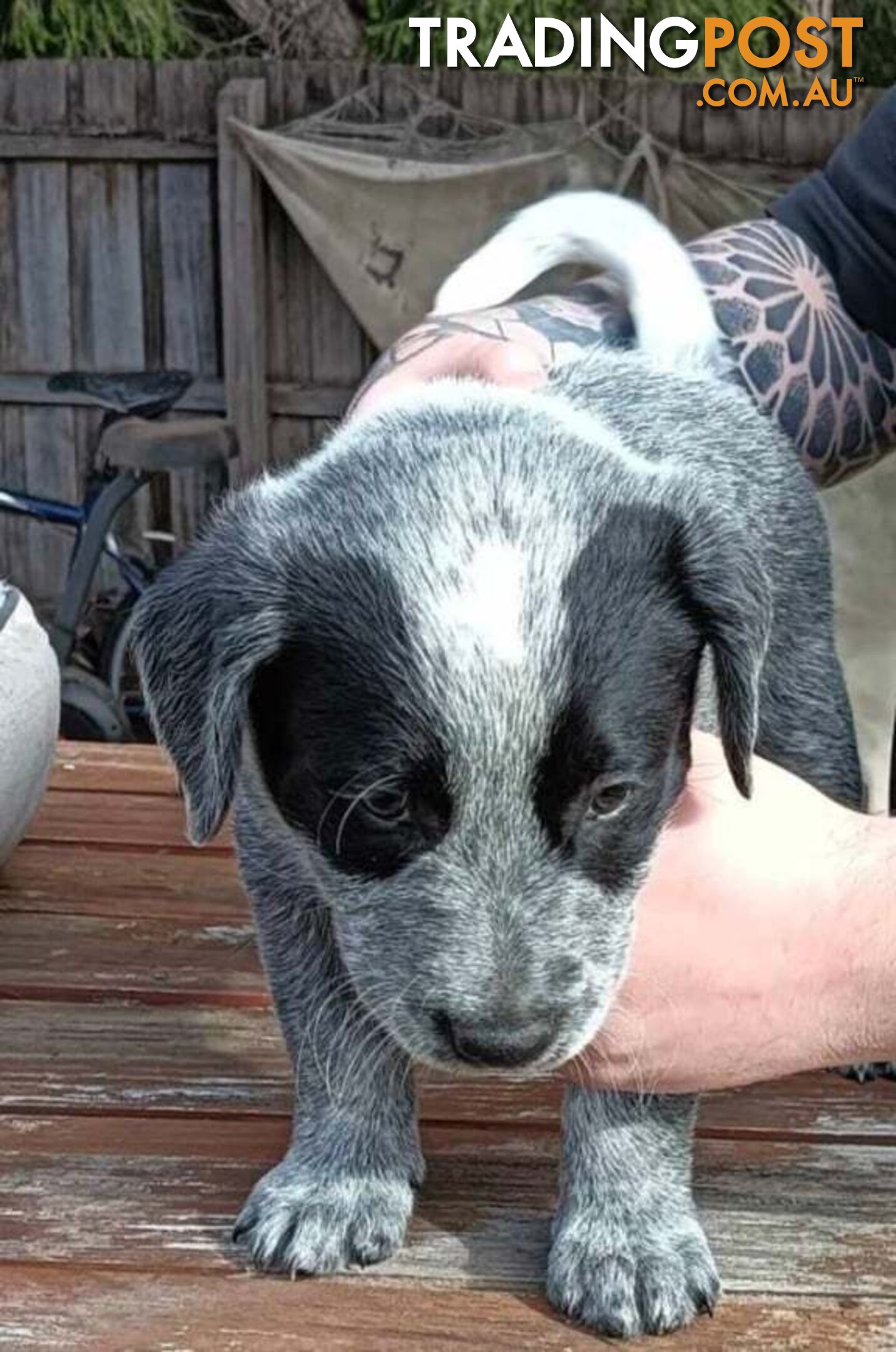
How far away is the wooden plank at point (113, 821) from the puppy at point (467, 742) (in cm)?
101

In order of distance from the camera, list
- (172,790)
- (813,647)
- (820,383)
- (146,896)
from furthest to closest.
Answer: (172,790) < (146,896) < (820,383) < (813,647)

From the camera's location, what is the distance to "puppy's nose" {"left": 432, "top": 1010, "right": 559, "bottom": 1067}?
1.37 meters

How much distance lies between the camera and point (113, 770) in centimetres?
311

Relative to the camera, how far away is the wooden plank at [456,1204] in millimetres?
1645

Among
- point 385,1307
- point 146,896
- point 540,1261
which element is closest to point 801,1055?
point 540,1261

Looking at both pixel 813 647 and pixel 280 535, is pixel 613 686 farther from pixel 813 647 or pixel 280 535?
pixel 813 647

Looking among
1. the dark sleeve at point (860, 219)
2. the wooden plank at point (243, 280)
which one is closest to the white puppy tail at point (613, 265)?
the dark sleeve at point (860, 219)

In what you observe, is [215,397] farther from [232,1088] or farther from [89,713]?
[232,1088]

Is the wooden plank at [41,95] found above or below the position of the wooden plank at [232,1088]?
above

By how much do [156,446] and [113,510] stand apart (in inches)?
8.9

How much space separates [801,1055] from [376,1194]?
363 mm

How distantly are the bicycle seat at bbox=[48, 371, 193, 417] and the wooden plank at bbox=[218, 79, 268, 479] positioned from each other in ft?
0.72

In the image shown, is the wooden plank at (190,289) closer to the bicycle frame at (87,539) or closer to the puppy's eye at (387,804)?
the bicycle frame at (87,539)

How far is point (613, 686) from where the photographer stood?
1431 mm
